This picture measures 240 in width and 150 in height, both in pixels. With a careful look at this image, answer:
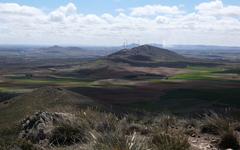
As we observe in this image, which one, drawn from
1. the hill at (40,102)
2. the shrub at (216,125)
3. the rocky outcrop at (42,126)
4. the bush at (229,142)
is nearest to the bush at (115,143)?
the bush at (229,142)

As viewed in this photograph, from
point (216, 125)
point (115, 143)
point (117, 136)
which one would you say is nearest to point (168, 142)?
point (117, 136)

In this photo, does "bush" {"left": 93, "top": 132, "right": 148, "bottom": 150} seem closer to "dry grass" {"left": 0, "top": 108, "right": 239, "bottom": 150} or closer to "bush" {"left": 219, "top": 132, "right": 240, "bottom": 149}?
"dry grass" {"left": 0, "top": 108, "right": 239, "bottom": 150}

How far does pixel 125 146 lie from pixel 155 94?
2510 inches

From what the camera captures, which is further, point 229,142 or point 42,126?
point 42,126

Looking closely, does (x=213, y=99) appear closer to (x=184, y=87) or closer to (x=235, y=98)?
(x=235, y=98)

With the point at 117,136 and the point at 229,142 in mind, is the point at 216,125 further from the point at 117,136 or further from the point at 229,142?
the point at 117,136

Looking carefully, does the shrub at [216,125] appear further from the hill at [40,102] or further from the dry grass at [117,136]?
the hill at [40,102]

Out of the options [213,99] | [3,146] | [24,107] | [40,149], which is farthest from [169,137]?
[213,99]

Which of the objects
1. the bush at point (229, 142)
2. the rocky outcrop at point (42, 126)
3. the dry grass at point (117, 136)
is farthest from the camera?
the rocky outcrop at point (42, 126)

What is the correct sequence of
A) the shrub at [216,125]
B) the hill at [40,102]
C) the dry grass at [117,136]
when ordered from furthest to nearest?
the hill at [40,102]
the shrub at [216,125]
the dry grass at [117,136]

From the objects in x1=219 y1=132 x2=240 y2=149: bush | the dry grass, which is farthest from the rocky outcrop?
x1=219 y1=132 x2=240 y2=149: bush

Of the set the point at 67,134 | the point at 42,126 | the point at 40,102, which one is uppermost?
the point at 67,134

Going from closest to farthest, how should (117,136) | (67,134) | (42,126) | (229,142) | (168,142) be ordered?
(117,136)
(168,142)
(229,142)
(67,134)
(42,126)

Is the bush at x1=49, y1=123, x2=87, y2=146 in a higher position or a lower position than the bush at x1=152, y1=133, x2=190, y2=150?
lower
